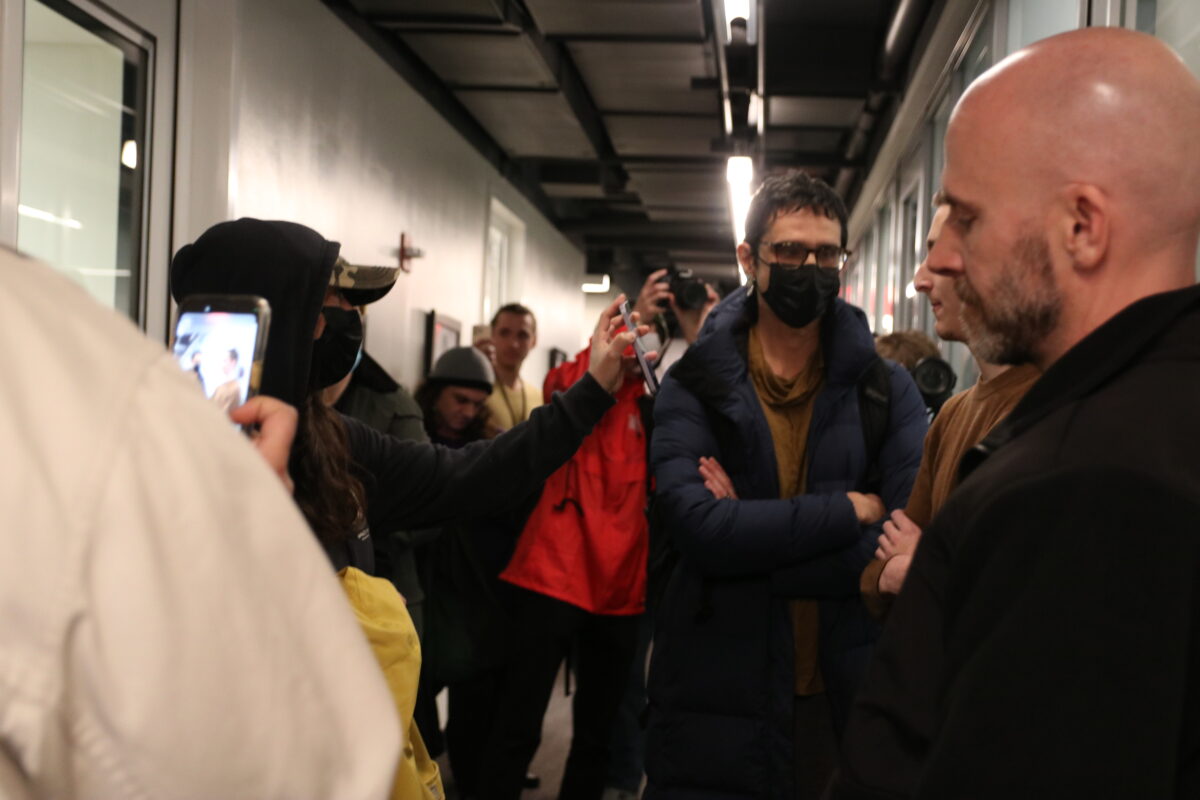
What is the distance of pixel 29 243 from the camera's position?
330 centimetres

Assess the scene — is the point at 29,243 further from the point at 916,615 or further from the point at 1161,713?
the point at 1161,713

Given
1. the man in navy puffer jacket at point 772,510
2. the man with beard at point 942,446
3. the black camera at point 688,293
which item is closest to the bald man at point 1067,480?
the man with beard at point 942,446

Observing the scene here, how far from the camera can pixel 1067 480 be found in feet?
2.82

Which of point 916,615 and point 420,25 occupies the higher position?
point 420,25

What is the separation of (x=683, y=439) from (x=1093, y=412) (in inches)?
58.0

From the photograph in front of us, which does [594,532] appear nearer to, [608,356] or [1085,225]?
[608,356]

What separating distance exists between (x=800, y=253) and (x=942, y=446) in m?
0.75

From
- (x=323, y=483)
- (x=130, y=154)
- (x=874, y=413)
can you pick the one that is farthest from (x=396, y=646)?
(x=130, y=154)

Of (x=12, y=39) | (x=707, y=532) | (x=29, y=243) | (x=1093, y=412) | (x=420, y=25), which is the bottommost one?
(x=707, y=532)

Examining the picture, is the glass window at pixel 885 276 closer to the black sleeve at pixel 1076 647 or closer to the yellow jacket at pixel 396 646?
the yellow jacket at pixel 396 646

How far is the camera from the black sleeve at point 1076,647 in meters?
0.82

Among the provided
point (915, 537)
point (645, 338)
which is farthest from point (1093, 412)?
point (645, 338)

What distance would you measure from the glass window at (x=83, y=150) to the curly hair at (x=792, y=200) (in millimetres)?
2053

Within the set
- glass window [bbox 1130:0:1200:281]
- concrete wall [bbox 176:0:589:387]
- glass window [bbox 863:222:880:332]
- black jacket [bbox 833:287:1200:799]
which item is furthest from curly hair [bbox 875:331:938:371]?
glass window [bbox 863:222:880:332]
